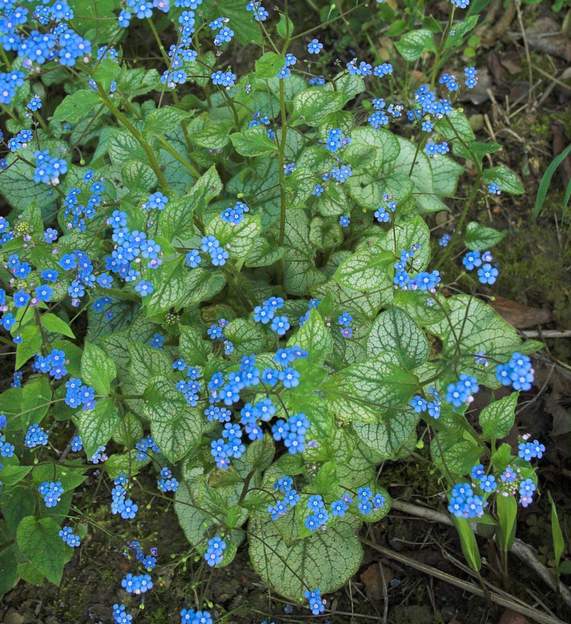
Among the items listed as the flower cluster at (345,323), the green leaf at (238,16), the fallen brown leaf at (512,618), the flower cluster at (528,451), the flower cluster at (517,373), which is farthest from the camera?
the green leaf at (238,16)

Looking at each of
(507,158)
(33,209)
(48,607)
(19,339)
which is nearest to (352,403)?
(19,339)

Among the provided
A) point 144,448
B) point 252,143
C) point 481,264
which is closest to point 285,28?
point 252,143

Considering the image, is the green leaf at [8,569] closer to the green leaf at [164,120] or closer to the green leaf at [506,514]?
the green leaf at [164,120]

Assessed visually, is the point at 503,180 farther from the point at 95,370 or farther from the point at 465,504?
the point at 95,370

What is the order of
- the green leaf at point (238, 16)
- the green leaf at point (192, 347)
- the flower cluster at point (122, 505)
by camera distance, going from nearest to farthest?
the flower cluster at point (122, 505) → the green leaf at point (192, 347) → the green leaf at point (238, 16)

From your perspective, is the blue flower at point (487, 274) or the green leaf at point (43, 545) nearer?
the blue flower at point (487, 274)

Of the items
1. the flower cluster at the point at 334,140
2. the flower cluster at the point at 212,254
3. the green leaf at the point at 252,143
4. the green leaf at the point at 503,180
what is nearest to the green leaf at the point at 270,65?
the green leaf at the point at 252,143
